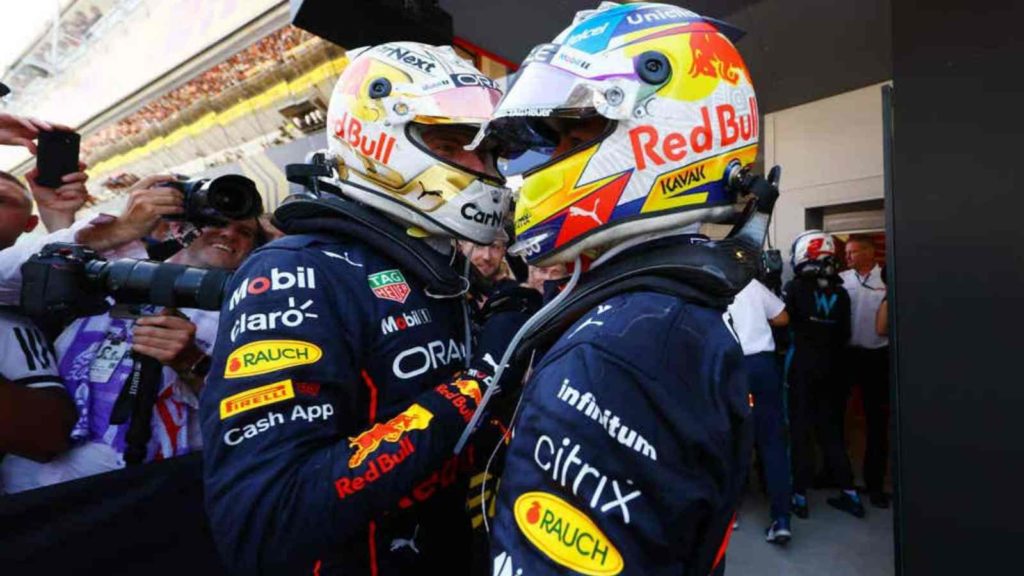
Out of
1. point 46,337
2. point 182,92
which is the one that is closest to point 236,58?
point 182,92

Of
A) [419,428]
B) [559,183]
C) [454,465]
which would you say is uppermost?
[559,183]

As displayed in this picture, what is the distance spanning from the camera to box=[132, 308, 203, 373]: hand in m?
1.67

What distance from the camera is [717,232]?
19.5 feet

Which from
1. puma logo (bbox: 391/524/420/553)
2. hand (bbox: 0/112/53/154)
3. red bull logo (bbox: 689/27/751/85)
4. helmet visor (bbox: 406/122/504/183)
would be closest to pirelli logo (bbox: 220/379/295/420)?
puma logo (bbox: 391/524/420/553)

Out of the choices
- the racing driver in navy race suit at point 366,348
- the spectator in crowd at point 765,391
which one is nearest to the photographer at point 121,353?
the racing driver in navy race suit at point 366,348

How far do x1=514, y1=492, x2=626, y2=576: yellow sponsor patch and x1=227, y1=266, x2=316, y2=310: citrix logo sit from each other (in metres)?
0.65

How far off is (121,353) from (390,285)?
43.1 inches

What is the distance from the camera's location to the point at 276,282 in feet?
3.79

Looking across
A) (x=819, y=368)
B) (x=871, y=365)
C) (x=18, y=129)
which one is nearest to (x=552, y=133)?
(x=18, y=129)

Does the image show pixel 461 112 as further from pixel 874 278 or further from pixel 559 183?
pixel 874 278

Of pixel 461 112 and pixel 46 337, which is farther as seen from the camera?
pixel 46 337

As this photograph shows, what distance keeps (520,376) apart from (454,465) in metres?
0.26

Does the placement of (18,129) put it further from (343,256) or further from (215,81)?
(215,81)

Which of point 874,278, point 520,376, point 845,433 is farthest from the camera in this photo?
point 845,433
